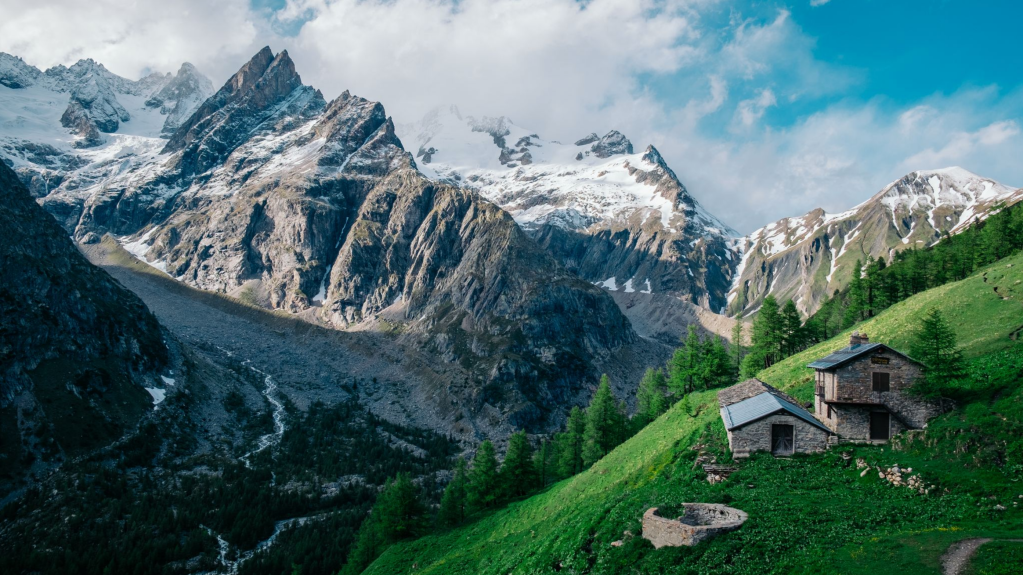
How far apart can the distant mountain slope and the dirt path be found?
139288mm

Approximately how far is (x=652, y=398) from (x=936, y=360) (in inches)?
1805

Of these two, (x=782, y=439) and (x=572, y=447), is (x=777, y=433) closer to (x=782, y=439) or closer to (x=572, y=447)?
(x=782, y=439)

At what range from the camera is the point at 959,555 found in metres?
18.5

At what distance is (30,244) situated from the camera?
154 meters

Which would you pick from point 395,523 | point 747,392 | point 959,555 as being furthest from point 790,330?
point 959,555

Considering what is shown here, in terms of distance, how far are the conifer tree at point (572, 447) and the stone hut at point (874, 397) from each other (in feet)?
133

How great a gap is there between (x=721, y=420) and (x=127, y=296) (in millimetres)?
205852

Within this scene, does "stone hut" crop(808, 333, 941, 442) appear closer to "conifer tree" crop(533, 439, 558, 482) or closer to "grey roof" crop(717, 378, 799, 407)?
"grey roof" crop(717, 378, 799, 407)

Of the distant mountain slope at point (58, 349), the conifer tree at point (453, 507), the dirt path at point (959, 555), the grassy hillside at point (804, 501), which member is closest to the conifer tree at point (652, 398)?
the grassy hillside at point (804, 501)

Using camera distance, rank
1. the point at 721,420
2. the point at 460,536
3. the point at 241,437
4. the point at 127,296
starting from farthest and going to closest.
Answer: the point at 127,296 → the point at 241,437 → the point at 460,536 → the point at 721,420

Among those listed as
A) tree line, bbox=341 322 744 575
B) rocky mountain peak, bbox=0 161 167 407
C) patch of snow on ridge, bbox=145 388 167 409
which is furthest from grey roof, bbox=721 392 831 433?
patch of snow on ridge, bbox=145 388 167 409

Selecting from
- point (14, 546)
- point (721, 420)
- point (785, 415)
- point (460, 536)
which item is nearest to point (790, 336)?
point (721, 420)

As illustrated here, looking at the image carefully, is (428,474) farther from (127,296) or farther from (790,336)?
(127,296)

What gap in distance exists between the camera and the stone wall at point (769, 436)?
106 ft
